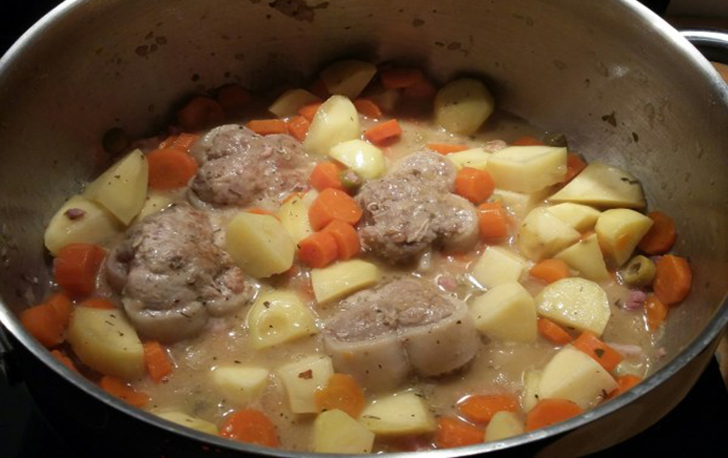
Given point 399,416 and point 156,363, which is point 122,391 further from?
A: point 399,416

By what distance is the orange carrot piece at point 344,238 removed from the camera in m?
2.38

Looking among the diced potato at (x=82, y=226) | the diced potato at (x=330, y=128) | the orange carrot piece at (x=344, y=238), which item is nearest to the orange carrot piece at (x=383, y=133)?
the diced potato at (x=330, y=128)

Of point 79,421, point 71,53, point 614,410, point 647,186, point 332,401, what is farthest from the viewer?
point 647,186

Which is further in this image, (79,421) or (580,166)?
(580,166)

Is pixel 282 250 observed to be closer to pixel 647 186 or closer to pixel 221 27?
pixel 221 27

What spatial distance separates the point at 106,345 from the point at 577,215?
144 centimetres

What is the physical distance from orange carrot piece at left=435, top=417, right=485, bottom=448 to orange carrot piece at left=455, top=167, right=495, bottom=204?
Answer: 806 millimetres

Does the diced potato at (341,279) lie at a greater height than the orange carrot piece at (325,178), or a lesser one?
lesser

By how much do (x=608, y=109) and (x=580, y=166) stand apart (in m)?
0.21

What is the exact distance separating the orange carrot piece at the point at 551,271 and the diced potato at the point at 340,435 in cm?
78

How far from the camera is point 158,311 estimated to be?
2133 mm

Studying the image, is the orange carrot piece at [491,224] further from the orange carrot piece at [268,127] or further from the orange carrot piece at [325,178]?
the orange carrot piece at [268,127]

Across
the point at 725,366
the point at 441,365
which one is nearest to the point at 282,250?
the point at 441,365

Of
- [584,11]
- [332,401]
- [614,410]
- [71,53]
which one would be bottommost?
[332,401]
